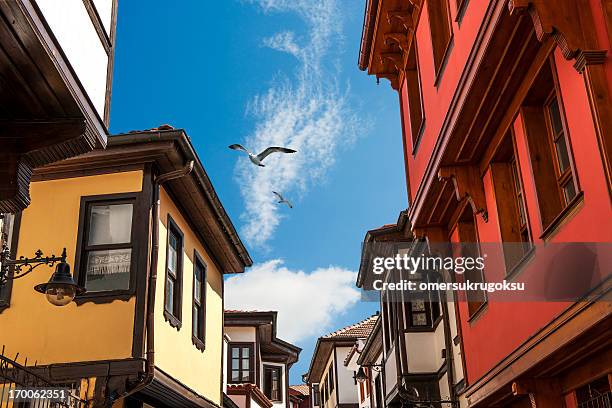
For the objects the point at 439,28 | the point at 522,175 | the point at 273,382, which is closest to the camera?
the point at 522,175

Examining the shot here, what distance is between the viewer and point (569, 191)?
639cm

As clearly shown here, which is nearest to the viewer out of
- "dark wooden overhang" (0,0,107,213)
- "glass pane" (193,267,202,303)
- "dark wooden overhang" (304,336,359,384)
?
"dark wooden overhang" (0,0,107,213)

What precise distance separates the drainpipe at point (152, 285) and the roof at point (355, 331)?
27918mm

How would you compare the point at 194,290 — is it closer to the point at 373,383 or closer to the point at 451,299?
the point at 451,299

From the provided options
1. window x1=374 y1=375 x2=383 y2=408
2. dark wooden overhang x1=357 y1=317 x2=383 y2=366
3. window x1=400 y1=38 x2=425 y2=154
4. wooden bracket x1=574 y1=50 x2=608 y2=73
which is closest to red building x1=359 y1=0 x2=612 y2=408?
wooden bracket x1=574 y1=50 x2=608 y2=73

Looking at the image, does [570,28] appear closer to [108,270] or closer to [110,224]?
[108,270]

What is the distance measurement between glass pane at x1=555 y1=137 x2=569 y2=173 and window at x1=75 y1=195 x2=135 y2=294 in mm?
A: 6545

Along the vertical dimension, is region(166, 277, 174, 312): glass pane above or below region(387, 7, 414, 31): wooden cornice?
below

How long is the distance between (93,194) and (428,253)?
5.38 m

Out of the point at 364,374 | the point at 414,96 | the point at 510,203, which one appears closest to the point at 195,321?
the point at 414,96

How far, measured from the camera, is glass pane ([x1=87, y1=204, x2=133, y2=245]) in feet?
36.2

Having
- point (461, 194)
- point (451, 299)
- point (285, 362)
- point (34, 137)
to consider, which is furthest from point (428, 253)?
point (285, 362)

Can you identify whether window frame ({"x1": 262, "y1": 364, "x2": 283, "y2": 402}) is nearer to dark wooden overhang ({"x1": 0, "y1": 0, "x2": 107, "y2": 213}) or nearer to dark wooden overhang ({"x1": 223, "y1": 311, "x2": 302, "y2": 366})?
dark wooden overhang ({"x1": 223, "y1": 311, "x2": 302, "y2": 366})

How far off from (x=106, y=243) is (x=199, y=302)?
3.61 meters
